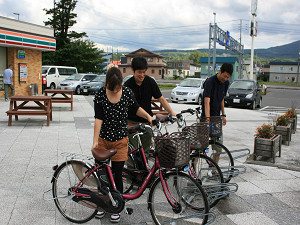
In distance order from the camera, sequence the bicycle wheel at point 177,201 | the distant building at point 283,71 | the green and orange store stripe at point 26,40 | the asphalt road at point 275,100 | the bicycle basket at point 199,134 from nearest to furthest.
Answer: the bicycle wheel at point 177,201, the bicycle basket at point 199,134, the green and orange store stripe at point 26,40, the asphalt road at point 275,100, the distant building at point 283,71

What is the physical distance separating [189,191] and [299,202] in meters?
2.02

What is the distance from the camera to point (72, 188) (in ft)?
11.0

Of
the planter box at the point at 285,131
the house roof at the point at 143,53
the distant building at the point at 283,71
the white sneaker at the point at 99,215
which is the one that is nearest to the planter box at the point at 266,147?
the planter box at the point at 285,131

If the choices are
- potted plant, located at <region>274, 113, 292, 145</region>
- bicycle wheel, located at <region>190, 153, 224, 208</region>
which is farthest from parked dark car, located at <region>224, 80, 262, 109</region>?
bicycle wheel, located at <region>190, 153, 224, 208</region>

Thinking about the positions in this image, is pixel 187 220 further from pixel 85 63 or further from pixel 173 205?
pixel 85 63

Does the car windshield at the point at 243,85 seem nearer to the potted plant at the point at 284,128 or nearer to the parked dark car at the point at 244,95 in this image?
the parked dark car at the point at 244,95

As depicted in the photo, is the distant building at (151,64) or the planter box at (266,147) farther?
the distant building at (151,64)

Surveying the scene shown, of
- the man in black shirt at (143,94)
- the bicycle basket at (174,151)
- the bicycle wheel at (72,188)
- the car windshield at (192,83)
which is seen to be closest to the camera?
the bicycle basket at (174,151)

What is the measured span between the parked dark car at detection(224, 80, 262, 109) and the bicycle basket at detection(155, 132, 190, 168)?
584 inches

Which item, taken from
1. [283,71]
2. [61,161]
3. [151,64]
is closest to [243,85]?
[61,161]

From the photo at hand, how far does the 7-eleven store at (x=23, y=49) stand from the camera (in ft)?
57.0

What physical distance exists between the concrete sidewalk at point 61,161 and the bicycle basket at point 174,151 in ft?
3.18

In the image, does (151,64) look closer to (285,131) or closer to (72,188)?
(285,131)

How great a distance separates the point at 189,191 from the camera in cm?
314
